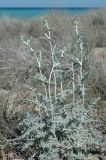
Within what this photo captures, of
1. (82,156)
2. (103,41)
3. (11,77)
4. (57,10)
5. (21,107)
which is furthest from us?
(57,10)

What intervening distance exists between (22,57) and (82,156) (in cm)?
504

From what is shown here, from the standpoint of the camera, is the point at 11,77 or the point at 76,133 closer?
the point at 76,133

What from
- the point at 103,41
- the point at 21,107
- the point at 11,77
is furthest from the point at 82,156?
the point at 103,41

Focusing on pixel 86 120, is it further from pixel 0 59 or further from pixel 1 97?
pixel 0 59

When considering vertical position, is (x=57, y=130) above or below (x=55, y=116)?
below

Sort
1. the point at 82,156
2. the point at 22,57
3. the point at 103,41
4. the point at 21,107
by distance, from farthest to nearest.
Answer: the point at 103,41
the point at 22,57
the point at 21,107
the point at 82,156

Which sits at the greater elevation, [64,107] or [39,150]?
[64,107]

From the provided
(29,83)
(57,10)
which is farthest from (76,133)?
(57,10)

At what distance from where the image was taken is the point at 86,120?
6504 mm

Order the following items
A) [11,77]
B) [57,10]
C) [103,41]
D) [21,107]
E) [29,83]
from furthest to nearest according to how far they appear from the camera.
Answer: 1. [57,10]
2. [103,41]
3. [11,77]
4. [29,83]
5. [21,107]

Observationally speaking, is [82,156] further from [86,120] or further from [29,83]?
[29,83]

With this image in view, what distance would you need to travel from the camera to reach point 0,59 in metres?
11.7

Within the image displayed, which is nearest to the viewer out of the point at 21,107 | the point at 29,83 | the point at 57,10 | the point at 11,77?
the point at 21,107

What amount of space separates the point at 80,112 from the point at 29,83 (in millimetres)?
2572
